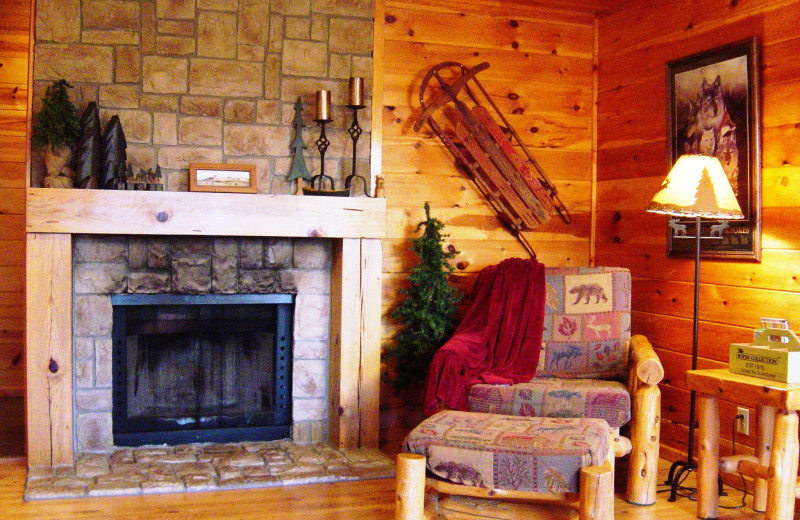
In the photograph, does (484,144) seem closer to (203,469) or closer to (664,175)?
(664,175)

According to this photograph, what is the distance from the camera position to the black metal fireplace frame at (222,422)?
12.8 feet

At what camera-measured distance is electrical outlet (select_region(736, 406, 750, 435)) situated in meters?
3.57

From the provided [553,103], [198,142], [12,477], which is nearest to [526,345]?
[553,103]

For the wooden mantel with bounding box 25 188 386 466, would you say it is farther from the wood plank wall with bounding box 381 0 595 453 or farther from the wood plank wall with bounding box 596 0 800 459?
the wood plank wall with bounding box 596 0 800 459

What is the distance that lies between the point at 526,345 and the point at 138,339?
1.88 meters

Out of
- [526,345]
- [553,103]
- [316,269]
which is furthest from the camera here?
[553,103]

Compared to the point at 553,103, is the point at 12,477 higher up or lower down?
lower down

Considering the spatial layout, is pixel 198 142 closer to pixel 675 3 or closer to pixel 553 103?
pixel 553 103

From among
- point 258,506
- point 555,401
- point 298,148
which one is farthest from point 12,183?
point 555,401

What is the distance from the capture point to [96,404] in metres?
3.85

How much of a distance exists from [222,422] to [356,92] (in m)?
1.77

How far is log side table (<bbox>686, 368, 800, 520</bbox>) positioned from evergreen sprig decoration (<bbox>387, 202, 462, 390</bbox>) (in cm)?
124

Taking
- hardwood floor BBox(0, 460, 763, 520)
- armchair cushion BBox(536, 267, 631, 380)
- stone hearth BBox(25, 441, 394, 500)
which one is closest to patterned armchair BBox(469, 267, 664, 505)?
armchair cushion BBox(536, 267, 631, 380)

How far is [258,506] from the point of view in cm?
322
